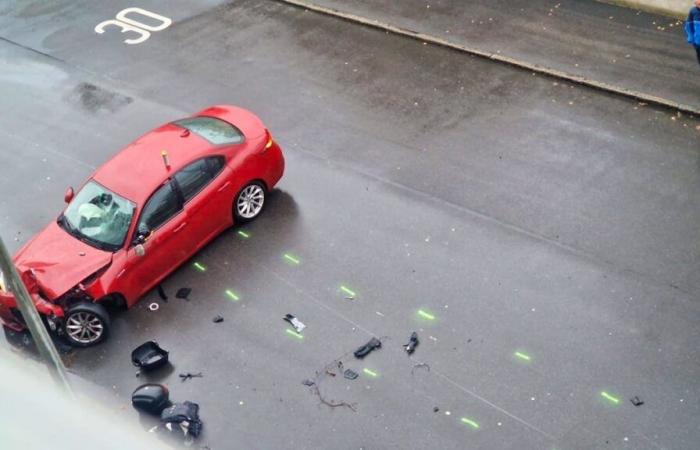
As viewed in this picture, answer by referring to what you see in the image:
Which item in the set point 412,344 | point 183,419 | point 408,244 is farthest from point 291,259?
point 183,419

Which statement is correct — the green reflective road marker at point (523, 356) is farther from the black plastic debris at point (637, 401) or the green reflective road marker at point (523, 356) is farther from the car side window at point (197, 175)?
the car side window at point (197, 175)

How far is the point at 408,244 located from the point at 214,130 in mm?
3299

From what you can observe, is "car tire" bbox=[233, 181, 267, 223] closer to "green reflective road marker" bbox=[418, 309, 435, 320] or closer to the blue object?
"green reflective road marker" bbox=[418, 309, 435, 320]

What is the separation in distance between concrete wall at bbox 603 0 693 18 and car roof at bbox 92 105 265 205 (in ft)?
30.1

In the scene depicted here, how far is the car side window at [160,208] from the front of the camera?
10.2 m

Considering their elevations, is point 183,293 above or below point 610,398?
below

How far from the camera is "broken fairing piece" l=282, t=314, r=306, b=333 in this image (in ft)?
32.8

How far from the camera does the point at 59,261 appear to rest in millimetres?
10062

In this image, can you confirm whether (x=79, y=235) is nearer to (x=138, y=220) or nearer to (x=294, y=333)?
(x=138, y=220)

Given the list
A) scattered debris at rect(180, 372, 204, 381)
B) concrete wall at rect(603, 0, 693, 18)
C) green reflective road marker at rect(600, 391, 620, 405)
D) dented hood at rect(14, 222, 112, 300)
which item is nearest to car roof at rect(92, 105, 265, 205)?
dented hood at rect(14, 222, 112, 300)

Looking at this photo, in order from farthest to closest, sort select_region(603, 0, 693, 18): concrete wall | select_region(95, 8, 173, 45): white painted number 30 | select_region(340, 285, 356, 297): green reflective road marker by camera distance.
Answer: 1. select_region(95, 8, 173, 45): white painted number 30
2. select_region(603, 0, 693, 18): concrete wall
3. select_region(340, 285, 356, 297): green reflective road marker

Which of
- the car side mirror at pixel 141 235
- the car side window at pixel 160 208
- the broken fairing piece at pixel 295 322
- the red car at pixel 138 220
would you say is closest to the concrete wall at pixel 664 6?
the red car at pixel 138 220

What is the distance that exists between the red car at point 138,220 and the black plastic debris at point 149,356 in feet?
1.97

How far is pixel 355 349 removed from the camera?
9.63 meters
